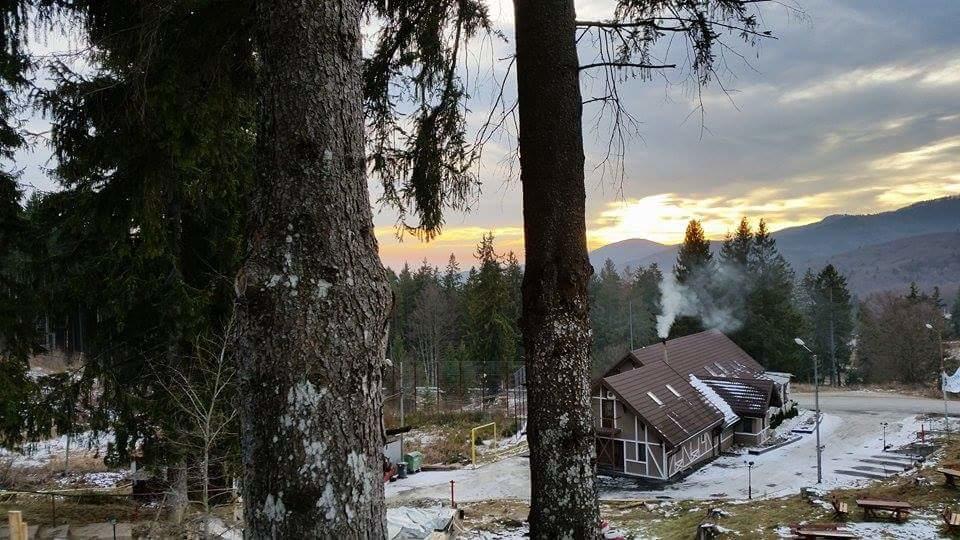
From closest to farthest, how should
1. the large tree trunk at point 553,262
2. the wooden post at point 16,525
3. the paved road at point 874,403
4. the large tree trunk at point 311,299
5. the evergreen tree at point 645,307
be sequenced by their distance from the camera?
the large tree trunk at point 311,299
the large tree trunk at point 553,262
the wooden post at point 16,525
the paved road at point 874,403
the evergreen tree at point 645,307

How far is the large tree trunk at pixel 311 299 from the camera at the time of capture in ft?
7.22

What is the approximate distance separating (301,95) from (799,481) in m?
24.1

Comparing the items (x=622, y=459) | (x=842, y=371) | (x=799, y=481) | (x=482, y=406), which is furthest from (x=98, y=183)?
(x=842, y=371)

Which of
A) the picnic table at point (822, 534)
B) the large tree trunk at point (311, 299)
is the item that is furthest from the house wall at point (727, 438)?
the large tree trunk at point (311, 299)

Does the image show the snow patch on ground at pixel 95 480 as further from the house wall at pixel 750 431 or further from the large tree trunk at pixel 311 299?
the house wall at pixel 750 431

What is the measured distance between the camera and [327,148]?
7.91 feet

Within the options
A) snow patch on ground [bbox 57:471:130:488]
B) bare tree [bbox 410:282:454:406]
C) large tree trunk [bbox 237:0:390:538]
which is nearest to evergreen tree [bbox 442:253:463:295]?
bare tree [bbox 410:282:454:406]

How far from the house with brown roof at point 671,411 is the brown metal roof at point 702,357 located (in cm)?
8

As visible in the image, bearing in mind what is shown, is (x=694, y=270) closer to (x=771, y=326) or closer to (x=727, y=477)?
(x=771, y=326)

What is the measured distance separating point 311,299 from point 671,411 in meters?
24.3

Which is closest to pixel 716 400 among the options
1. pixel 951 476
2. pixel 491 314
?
pixel 951 476

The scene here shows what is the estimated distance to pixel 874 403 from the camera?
36781mm

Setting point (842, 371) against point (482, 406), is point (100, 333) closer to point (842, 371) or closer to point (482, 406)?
point (482, 406)

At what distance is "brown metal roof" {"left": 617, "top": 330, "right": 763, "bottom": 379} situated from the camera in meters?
29.2
